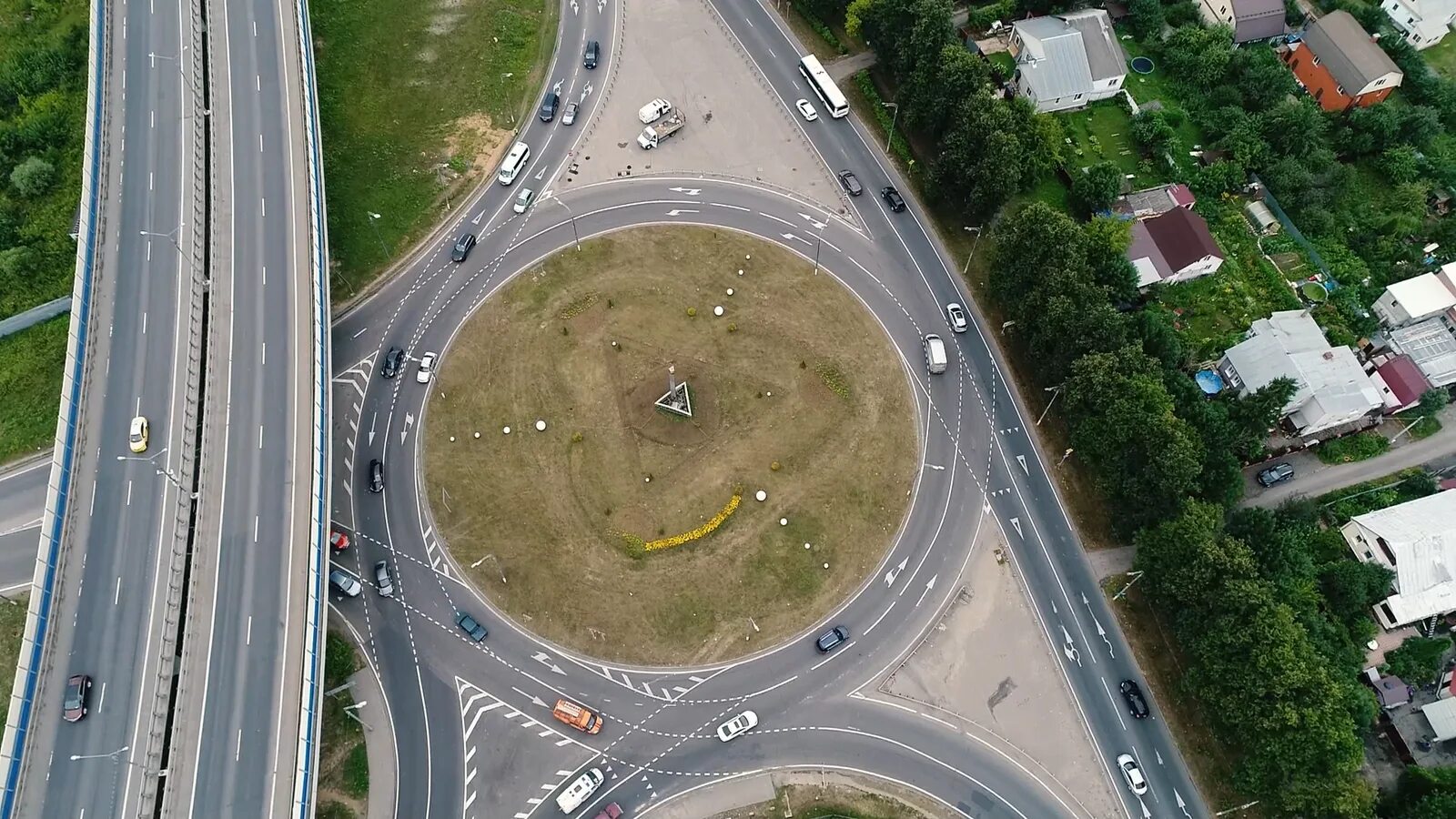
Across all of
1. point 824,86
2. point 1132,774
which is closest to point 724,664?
point 1132,774

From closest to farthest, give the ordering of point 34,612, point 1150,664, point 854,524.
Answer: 1. point 34,612
2. point 1150,664
3. point 854,524

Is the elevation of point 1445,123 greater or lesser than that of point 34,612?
greater

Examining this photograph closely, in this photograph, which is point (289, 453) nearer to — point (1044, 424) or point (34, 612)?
point (34, 612)

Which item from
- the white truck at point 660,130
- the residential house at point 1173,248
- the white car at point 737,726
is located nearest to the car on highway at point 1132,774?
the white car at point 737,726

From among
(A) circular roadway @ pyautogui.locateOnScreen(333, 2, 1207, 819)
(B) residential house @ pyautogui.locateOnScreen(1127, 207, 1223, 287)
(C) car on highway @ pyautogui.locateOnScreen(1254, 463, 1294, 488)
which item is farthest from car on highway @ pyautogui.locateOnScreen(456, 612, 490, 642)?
(C) car on highway @ pyautogui.locateOnScreen(1254, 463, 1294, 488)

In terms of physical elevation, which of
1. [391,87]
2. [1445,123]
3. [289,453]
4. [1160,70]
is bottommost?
[289,453]

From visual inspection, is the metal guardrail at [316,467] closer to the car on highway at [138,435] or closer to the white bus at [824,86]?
the car on highway at [138,435]

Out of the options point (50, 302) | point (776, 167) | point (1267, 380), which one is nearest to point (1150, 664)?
point (1267, 380)
